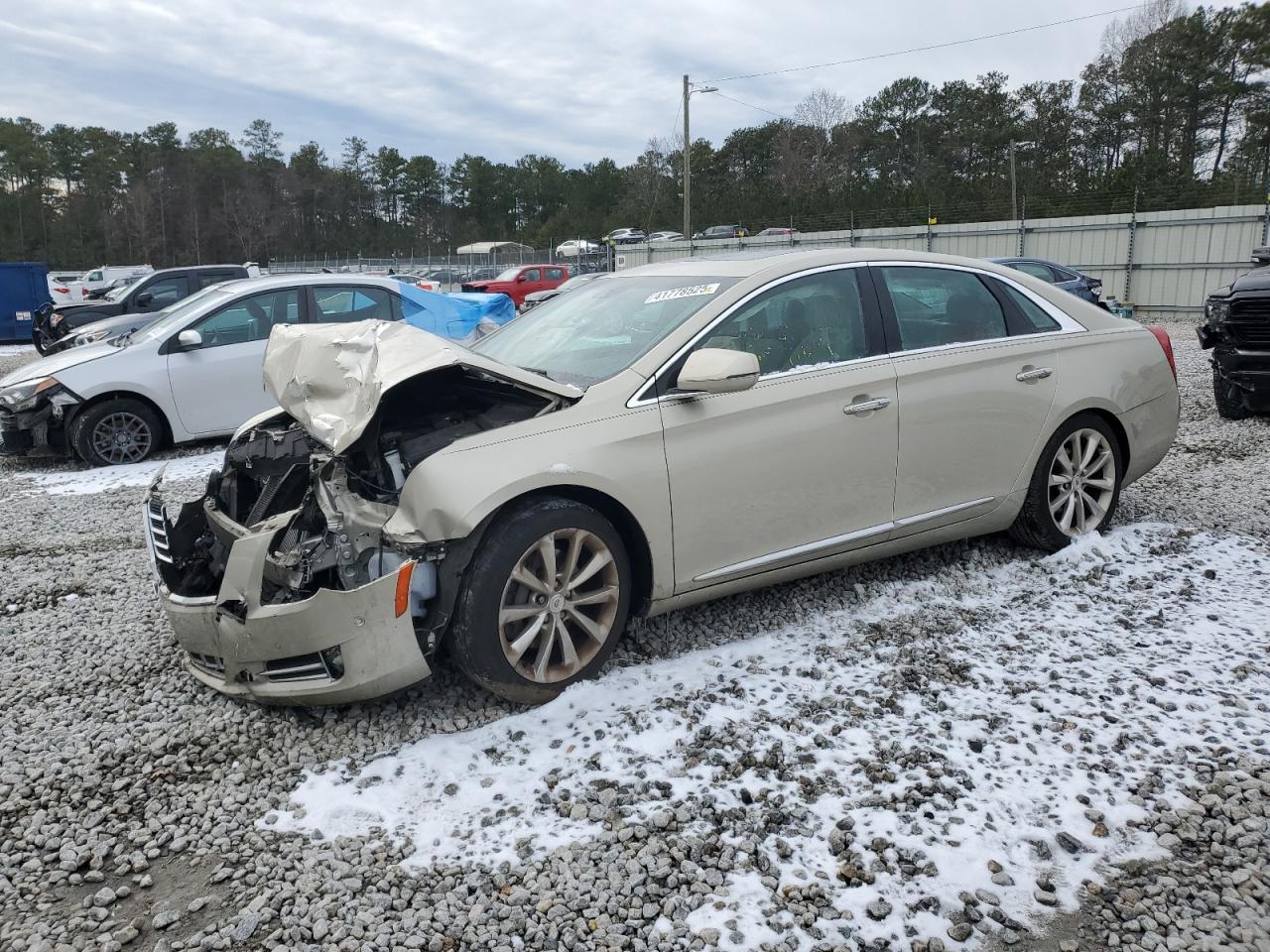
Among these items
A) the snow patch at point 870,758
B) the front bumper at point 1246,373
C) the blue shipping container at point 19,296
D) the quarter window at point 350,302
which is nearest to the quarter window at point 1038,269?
the front bumper at point 1246,373

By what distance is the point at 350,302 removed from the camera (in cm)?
920

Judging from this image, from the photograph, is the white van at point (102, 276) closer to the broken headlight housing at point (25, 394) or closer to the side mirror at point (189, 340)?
the broken headlight housing at point (25, 394)

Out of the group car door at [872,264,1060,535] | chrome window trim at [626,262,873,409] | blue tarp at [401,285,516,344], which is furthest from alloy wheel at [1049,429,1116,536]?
blue tarp at [401,285,516,344]

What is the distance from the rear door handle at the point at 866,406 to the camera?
161 inches

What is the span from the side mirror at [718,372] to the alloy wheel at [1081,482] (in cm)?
211

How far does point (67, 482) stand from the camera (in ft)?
25.9

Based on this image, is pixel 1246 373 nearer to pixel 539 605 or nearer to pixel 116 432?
pixel 539 605

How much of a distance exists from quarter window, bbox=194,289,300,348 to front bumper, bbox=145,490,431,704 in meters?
6.03

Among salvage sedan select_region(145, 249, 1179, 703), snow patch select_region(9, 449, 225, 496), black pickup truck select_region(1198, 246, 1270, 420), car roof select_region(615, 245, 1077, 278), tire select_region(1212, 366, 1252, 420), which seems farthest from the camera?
tire select_region(1212, 366, 1252, 420)

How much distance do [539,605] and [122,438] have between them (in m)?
6.70

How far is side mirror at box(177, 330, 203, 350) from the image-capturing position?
849cm

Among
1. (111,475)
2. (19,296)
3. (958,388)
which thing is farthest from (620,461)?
(19,296)

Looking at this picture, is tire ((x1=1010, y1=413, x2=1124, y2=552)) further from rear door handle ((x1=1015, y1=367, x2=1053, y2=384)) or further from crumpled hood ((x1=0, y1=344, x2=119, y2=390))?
crumpled hood ((x1=0, y1=344, x2=119, y2=390))

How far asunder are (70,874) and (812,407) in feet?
10.1
